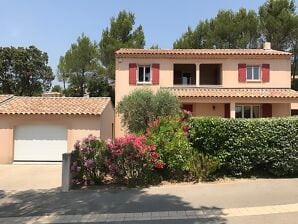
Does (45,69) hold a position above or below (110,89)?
above

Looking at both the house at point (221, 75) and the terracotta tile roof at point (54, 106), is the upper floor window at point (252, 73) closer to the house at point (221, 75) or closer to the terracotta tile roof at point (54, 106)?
the house at point (221, 75)

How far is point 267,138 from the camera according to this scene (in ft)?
40.8

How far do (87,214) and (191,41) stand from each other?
31.2 m

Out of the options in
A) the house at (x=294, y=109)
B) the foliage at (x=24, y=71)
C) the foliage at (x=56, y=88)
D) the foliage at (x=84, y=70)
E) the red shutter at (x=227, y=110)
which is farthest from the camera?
the foliage at (x=56, y=88)

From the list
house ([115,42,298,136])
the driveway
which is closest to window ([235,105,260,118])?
house ([115,42,298,136])

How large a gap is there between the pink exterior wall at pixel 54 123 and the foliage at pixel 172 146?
8444 mm

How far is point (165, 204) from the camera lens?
9.37 m

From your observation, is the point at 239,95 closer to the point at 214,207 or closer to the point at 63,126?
the point at 63,126

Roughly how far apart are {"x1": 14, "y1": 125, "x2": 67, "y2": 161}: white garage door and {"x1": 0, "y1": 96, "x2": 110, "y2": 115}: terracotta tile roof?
86cm

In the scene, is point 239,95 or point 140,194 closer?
point 140,194

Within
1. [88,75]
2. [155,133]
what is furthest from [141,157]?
[88,75]

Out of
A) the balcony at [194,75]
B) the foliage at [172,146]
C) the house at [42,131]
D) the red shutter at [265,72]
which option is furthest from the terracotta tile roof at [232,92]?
the foliage at [172,146]

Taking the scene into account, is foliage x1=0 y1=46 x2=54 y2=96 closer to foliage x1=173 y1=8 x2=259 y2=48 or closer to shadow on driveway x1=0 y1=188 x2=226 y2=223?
foliage x1=173 y1=8 x2=259 y2=48

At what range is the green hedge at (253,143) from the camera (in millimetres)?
12438
